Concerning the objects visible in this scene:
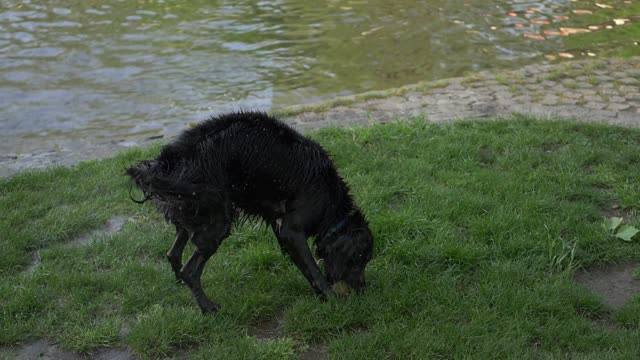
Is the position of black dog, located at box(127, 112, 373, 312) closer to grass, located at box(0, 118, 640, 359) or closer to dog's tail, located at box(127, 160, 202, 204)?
dog's tail, located at box(127, 160, 202, 204)

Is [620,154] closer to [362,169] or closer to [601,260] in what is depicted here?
[601,260]

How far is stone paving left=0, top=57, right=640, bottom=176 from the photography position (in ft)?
26.2

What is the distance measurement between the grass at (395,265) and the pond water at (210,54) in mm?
2822

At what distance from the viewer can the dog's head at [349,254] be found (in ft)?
14.5

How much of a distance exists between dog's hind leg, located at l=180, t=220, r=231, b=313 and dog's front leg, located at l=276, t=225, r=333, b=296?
38cm

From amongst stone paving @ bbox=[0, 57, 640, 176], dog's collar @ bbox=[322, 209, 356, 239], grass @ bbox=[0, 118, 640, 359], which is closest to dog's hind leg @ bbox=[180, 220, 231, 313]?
grass @ bbox=[0, 118, 640, 359]

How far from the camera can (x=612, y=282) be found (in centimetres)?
477

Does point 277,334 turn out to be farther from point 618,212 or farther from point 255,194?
point 618,212

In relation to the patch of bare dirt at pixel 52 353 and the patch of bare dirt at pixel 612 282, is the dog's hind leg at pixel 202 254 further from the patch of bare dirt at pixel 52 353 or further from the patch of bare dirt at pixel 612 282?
the patch of bare dirt at pixel 612 282

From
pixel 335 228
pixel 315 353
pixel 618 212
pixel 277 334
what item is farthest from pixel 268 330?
pixel 618 212

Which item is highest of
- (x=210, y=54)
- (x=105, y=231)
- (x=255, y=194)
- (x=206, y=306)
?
(x=255, y=194)

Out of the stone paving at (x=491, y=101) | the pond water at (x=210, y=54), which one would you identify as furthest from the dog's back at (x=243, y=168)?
the pond water at (x=210, y=54)

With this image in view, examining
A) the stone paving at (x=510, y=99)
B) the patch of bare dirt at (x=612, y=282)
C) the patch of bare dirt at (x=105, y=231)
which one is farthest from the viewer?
the stone paving at (x=510, y=99)

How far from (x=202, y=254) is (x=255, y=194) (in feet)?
1.64
